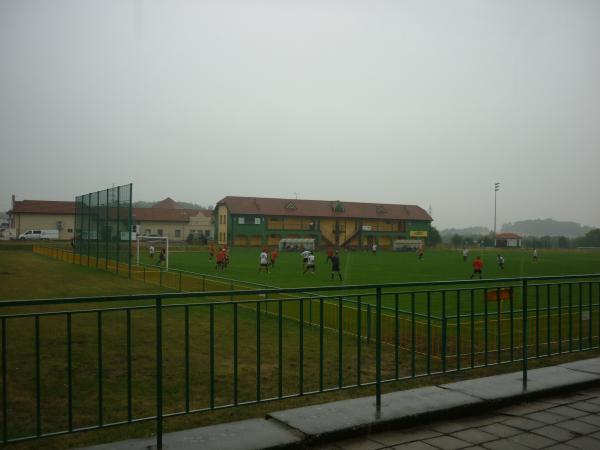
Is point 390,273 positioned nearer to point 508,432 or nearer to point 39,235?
point 508,432

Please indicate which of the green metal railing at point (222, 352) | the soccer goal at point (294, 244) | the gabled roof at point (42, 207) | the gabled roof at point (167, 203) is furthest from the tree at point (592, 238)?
the gabled roof at point (167, 203)

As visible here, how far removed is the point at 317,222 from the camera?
8262 centimetres

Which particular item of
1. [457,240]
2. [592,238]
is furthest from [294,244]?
[592,238]

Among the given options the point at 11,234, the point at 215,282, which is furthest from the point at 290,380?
the point at 11,234

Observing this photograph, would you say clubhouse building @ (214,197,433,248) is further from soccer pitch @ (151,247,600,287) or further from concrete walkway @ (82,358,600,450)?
concrete walkway @ (82,358,600,450)

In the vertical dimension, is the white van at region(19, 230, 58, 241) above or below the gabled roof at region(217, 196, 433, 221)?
below

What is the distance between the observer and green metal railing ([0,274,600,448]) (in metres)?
4.36

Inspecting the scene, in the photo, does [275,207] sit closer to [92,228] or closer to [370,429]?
[92,228]

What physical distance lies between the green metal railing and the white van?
229ft

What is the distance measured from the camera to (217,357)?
8.86 m

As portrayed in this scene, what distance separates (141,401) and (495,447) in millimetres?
3995

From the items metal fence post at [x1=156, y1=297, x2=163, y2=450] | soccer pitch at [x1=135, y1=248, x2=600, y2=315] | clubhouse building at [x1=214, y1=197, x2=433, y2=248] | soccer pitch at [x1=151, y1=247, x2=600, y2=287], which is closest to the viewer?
metal fence post at [x1=156, y1=297, x2=163, y2=450]

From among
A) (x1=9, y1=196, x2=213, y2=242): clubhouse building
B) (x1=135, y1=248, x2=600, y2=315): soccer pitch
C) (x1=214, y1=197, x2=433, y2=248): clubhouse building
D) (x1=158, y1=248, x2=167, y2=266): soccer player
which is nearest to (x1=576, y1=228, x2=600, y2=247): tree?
(x1=135, y1=248, x2=600, y2=315): soccer pitch

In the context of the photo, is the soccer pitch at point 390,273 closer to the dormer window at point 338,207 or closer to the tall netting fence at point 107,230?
the tall netting fence at point 107,230
